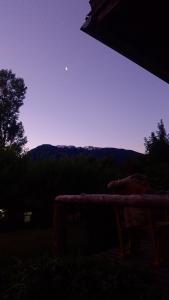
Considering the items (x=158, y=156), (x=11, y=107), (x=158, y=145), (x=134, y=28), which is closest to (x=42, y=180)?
(x=134, y=28)

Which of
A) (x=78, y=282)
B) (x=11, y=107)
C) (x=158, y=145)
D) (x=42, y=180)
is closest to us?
(x=78, y=282)

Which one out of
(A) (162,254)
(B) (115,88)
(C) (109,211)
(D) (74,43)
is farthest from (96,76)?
(A) (162,254)

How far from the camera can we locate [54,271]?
10.7ft

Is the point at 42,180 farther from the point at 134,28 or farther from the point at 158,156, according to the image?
the point at 158,156

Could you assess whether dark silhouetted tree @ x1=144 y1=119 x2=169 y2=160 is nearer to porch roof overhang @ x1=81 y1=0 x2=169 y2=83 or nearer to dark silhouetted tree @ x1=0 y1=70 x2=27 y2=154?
dark silhouetted tree @ x1=0 y1=70 x2=27 y2=154

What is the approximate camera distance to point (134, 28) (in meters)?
2.78

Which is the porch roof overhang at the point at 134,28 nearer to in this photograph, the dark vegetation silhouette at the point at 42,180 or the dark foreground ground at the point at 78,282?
the dark foreground ground at the point at 78,282

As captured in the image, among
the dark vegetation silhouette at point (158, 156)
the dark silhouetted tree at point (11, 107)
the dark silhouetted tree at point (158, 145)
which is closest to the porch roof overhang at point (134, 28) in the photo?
the dark vegetation silhouette at point (158, 156)

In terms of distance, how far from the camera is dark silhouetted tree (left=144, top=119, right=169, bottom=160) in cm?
2489

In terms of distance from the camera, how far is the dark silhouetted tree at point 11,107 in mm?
29053

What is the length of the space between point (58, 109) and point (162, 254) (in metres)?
17.4

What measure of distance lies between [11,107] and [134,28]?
27.9 metres

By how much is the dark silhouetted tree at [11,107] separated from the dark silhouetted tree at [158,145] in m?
10.7

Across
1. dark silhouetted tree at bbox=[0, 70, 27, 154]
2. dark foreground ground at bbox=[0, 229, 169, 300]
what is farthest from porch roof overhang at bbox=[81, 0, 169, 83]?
dark silhouetted tree at bbox=[0, 70, 27, 154]
